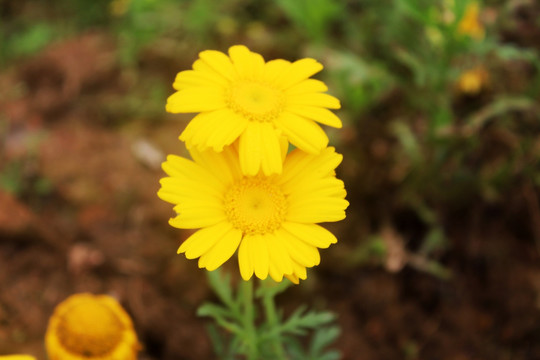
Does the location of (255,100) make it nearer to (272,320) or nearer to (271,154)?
(271,154)

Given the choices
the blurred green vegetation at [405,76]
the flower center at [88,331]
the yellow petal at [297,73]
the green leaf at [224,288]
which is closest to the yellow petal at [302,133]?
the yellow petal at [297,73]

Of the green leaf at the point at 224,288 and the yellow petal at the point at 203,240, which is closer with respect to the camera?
the yellow petal at the point at 203,240

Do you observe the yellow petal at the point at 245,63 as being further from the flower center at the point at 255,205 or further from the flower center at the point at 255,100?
the flower center at the point at 255,205

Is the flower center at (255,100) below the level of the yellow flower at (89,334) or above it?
above

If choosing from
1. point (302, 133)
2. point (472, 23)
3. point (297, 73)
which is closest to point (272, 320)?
point (302, 133)

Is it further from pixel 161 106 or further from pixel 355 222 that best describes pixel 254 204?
pixel 161 106

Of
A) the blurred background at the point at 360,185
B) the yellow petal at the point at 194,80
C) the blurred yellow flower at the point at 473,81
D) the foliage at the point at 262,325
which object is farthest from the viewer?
the blurred yellow flower at the point at 473,81
